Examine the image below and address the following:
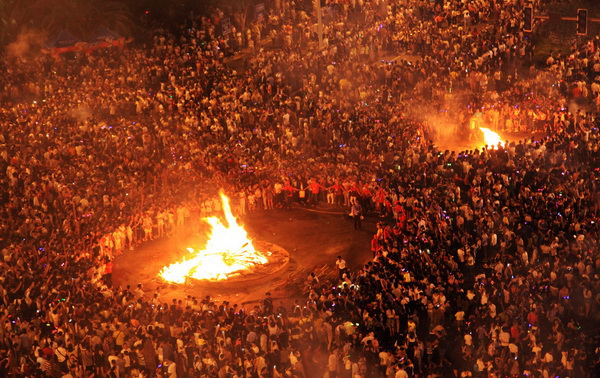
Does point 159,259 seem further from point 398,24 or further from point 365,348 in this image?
point 398,24

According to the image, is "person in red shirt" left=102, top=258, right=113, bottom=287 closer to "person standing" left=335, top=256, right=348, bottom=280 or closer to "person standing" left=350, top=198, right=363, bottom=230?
"person standing" left=335, top=256, right=348, bottom=280

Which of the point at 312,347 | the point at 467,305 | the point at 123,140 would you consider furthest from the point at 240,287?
the point at 123,140

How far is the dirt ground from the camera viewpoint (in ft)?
85.4

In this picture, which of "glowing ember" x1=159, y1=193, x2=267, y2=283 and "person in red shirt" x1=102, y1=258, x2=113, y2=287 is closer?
"person in red shirt" x1=102, y1=258, x2=113, y2=287

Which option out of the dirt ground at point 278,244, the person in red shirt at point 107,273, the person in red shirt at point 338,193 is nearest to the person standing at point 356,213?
the dirt ground at point 278,244

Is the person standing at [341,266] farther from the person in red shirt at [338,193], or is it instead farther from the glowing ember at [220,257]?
the person in red shirt at [338,193]

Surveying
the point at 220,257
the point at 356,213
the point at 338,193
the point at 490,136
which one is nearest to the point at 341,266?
the point at 356,213

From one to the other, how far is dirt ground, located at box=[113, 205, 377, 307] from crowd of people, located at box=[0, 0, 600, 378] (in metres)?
0.51

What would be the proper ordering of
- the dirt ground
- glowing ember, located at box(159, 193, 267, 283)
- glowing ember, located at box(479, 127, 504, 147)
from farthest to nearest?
glowing ember, located at box(479, 127, 504, 147)
glowing ember, located at box(159, 193, 267, 283)
the dirt ground

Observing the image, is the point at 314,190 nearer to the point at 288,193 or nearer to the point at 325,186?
the point at 325,186

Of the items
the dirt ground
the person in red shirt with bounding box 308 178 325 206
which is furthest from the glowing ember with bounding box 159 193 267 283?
the person in red shirt with bounding box 308 178 325 206

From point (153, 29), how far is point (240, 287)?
734 inches

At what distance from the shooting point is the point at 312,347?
21.9 m

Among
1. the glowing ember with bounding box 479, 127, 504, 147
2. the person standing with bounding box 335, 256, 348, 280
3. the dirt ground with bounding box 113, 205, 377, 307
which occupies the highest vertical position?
the glowing ember with bounding box 479, 127, 504, 147
